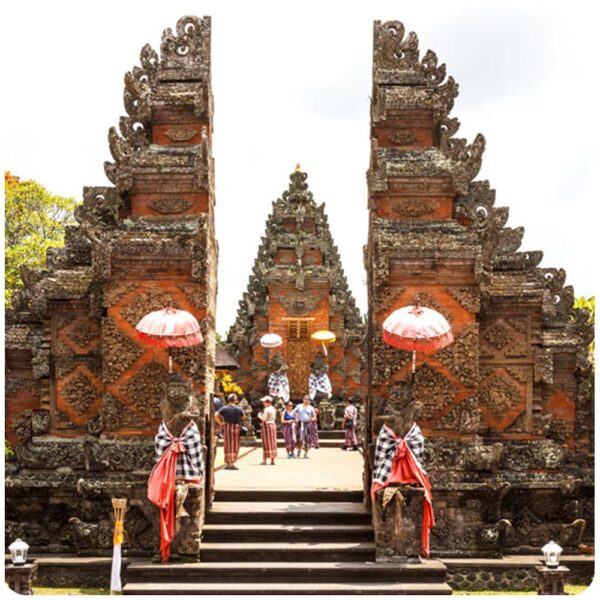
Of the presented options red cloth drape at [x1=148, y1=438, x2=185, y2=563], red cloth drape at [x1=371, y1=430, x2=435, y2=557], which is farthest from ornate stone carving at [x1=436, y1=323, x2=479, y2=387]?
red cloth drape at [x1=148, y1=438, x2=185, y2=563]

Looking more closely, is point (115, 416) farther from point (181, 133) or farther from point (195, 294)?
point (181, 133)

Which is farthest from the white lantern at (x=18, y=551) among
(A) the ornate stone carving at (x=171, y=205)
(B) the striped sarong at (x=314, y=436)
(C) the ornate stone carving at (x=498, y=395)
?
(B) the striped sarong at (x=314, y=436)

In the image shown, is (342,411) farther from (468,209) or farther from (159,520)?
(159,520)

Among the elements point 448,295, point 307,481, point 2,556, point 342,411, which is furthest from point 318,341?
point 2,556

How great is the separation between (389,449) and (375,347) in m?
1.84

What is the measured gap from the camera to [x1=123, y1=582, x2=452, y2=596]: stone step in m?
12.2

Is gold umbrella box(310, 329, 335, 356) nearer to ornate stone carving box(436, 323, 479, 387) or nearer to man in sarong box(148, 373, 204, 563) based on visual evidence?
ornate stone carving box(436, 323, 479, 387)

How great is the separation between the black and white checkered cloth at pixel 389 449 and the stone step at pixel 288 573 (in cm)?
121

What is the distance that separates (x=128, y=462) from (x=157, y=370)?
1413mm

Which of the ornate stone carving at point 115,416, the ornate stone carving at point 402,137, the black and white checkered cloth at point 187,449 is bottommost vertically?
the black and white checkered cloth at point 187,449

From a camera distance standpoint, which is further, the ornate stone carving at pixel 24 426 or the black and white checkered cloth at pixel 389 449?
the ornate stone carving at pixel 24 426

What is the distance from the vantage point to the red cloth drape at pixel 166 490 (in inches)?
510

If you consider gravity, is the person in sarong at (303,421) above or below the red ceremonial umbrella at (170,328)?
below

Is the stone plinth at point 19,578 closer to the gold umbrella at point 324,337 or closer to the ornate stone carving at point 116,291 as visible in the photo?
the ornate stone carving at point 116,291
